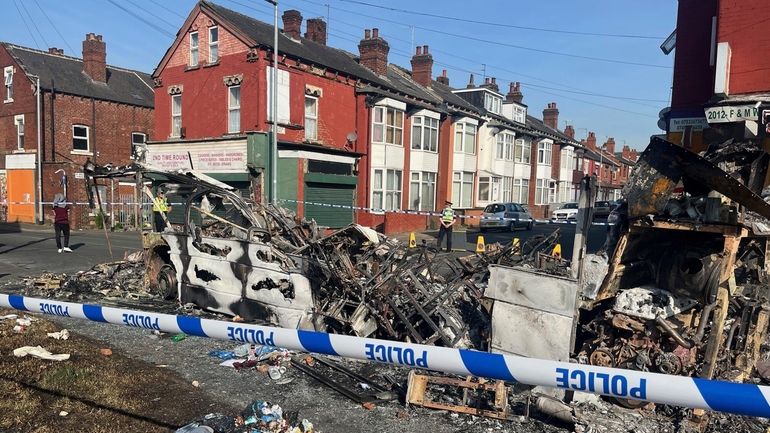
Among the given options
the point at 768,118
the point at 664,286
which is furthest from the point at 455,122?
the point at 664,286

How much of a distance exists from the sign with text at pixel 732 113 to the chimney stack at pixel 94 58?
29.1 m

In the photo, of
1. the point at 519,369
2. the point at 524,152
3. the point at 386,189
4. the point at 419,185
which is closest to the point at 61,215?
the point at 386,189

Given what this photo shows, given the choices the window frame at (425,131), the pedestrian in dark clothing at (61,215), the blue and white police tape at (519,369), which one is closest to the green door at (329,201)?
the window frame at (425,131)

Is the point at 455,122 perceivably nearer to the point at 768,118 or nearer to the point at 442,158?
the point at 442,158

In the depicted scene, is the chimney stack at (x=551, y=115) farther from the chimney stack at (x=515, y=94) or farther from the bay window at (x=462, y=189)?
the bay window at (x=462, y=189)

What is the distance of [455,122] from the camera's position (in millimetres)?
28172

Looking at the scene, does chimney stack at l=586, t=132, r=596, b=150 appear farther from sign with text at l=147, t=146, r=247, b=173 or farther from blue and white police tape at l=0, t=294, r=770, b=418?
blue and white police tape at l=0, t=294, r=770, b=418

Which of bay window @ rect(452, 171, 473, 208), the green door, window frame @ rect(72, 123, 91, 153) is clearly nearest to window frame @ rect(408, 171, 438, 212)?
bay window @ rect(452, 171, 473, 208)

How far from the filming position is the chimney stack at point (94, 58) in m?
27.7

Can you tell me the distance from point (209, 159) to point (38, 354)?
15.9 m

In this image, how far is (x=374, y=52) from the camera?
25812mm

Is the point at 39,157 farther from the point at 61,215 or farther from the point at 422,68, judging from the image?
the point at 422,68

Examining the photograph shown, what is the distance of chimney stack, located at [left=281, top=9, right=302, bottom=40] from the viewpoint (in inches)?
896

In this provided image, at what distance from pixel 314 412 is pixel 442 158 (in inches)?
939
